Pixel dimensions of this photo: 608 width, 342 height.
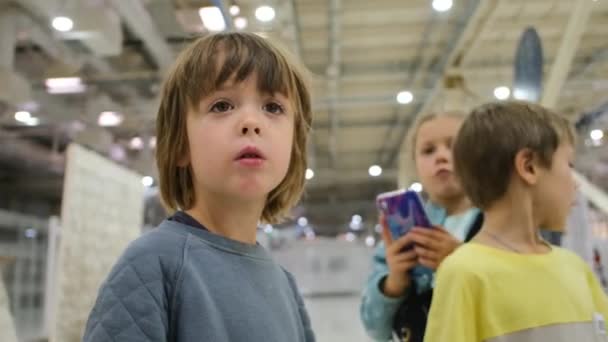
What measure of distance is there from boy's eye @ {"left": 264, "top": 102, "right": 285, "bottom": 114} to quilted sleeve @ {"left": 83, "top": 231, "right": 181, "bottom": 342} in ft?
0.85

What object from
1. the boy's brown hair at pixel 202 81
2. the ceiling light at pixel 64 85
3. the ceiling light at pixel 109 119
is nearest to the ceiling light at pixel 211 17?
the boy's brown hair at pixel 202 81

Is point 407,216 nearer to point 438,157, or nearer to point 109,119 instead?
point 438,157

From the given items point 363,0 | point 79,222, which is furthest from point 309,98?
point 363,0

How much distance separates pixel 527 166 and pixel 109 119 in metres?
4.80

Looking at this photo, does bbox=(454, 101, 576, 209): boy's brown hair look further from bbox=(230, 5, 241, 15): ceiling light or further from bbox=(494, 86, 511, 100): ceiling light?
bbox=(494, 86, 511, 100): ceiling light

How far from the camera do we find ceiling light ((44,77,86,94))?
177 inches

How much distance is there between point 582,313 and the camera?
3.15ft

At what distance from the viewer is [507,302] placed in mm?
919

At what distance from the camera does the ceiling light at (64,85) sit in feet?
14.8

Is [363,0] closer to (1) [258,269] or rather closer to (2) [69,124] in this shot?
(2) [69,124]

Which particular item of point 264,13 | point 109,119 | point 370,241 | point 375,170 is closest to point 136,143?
point 109,119

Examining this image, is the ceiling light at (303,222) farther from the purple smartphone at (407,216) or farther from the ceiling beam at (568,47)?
the purple smartphone at (407,216)

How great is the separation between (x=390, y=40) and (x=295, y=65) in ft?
13.5

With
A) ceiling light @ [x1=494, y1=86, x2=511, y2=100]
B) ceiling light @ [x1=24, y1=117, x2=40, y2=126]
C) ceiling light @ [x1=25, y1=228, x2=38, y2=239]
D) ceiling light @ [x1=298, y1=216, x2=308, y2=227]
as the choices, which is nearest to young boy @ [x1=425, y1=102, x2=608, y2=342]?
ceiling light @ [x1=494, y1=86, x2=511, y2=100]
